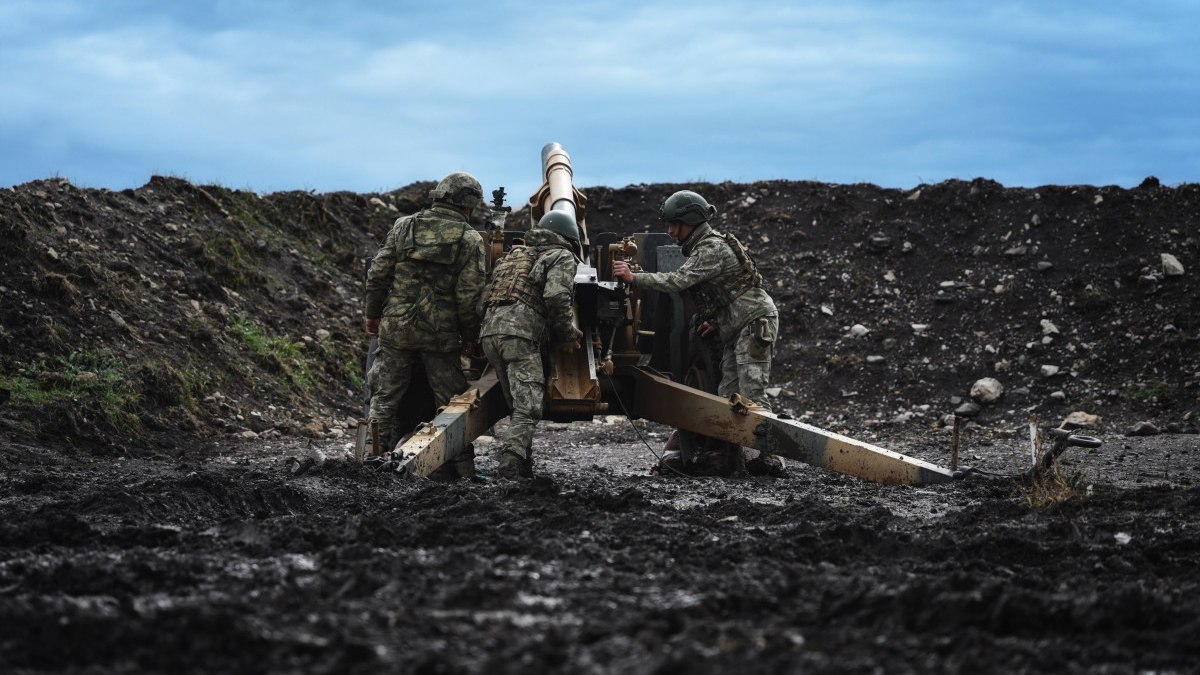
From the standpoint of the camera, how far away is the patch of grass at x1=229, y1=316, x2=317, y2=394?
1716 centimetres

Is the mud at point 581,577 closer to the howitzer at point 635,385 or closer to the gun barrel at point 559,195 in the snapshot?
the howitzer at point 635,385

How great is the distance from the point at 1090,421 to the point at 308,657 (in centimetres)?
1356

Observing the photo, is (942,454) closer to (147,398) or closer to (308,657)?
(147,398)

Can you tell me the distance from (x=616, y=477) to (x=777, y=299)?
35.8 feet

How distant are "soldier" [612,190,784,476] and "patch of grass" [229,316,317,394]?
7266 mm

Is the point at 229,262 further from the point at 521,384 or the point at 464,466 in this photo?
the point at 521,384

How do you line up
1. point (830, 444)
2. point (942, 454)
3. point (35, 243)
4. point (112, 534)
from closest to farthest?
point (112, 534) < point (830, 444) < point (942, 454) < point (35, 243)

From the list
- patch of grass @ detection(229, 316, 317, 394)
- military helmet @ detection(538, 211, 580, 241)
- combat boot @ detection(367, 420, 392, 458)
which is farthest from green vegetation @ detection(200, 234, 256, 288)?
military helmet @ detection(538, 211, 580, 241)

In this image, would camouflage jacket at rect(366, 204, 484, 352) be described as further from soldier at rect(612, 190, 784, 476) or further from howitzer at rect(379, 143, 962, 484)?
soldier at rect(612, 190, 784, 476)

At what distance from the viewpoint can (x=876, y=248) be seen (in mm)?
21984

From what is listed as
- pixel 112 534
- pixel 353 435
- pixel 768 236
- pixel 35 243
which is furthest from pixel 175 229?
pixel 112 534

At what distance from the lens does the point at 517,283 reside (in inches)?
397

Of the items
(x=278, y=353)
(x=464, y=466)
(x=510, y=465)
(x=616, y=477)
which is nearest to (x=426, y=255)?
(x=464, y=466)

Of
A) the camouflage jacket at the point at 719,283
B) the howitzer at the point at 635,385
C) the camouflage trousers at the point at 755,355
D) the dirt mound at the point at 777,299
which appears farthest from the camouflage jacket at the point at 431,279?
the dirt mound at the point at 777,299
